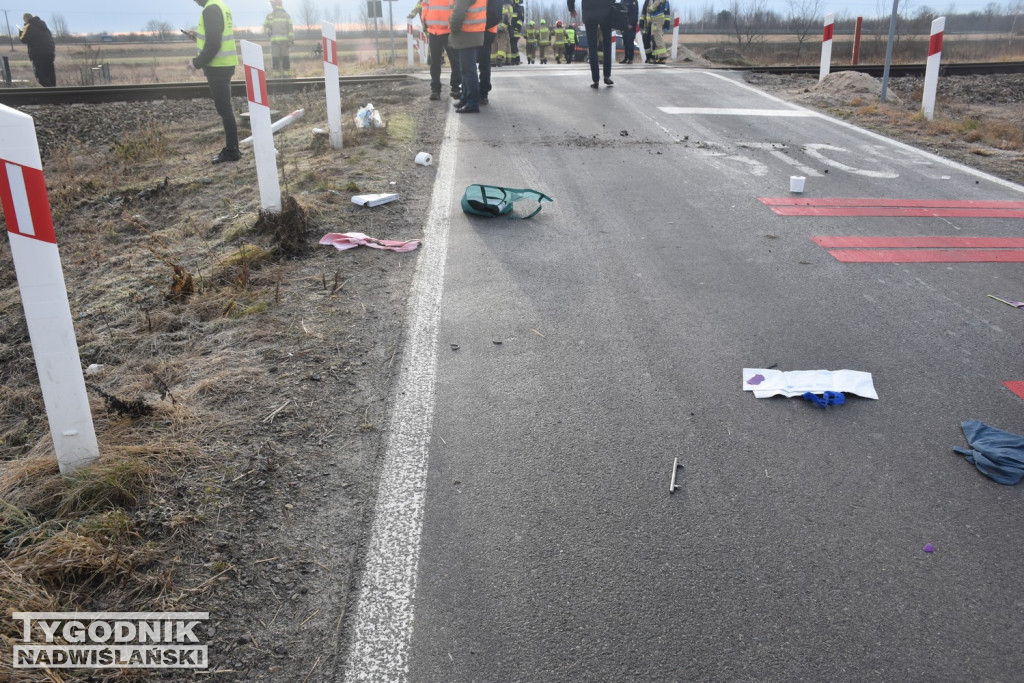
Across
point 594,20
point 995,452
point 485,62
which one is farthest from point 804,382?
point 594,20

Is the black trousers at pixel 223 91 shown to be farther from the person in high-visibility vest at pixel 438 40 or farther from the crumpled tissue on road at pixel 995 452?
the crumpled tissue on road at pixel 995 452

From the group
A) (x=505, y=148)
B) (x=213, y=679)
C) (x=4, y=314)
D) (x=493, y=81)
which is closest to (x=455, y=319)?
(x=213, y=679)

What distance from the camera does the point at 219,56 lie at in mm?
9727

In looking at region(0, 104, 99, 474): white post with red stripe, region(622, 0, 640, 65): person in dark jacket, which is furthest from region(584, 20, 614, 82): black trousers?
region(0, 104, 99, 474): white post with red stripe

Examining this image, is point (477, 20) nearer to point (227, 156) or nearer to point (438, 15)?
point (438, 15)

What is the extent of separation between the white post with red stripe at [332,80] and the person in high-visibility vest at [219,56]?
3.94ft

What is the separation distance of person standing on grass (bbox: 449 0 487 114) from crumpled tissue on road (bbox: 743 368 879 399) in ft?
29.5

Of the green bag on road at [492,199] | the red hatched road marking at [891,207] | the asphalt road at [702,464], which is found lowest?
the asphalt road at [702,464]

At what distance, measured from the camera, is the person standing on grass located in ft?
38.8

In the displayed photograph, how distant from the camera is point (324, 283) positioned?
5.45m

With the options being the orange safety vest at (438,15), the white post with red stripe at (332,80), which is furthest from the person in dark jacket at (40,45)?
the white post with red stripe at (332,80)

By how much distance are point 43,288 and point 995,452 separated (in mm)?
4039

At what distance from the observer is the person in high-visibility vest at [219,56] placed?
376 inches

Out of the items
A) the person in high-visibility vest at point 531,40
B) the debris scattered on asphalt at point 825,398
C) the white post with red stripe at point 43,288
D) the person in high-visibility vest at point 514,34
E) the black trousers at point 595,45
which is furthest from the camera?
the person in high-visibility vest at point 531,40
